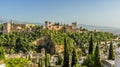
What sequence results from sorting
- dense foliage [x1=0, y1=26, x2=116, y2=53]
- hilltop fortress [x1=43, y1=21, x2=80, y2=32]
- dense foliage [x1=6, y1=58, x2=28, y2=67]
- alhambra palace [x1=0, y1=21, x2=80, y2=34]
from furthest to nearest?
1. hilltop fortress [x1=43, y1=21, x2=80, y2=32]
2. alhambra palace [x1=0, y1=21, x2=80, y2=34]
3. dense foliage [x1=0, y1=26, x2=116, y2=53]
4. dense foliage [x1=6, y1=58, x2=28, y2=67]

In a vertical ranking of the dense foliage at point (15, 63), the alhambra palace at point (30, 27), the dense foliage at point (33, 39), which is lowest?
the dense foliage at point (33, 39)

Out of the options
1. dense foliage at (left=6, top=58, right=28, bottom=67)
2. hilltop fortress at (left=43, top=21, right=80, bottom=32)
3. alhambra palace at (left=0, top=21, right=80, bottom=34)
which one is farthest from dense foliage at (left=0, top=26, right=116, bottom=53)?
dense foliage at (left=6, top=58, right=28, bottom=67)

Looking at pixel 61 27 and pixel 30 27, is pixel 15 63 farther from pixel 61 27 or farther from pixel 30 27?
pixel 61 27

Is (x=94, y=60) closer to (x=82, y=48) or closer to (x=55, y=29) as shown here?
(x=82, y=48)

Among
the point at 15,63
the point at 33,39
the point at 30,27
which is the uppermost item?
the point at 30,27

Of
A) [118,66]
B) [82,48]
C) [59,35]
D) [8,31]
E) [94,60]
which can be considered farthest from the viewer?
[8,31]

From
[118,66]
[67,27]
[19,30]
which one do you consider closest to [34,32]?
[19,30]

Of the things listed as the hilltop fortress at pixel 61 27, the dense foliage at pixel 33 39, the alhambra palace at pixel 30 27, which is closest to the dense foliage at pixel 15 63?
the dense foliage at pixel 33 39

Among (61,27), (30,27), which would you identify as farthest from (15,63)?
(61,27)

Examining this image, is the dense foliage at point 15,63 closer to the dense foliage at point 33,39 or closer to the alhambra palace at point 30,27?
the dense foliage at point 33,39

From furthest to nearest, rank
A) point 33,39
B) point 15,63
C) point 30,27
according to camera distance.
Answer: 1. point 30,27
2. point 33,39
3. point 15,63

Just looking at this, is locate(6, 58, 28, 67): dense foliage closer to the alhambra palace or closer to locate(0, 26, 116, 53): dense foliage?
locate(0, 26, 116, 53): dense foliage
